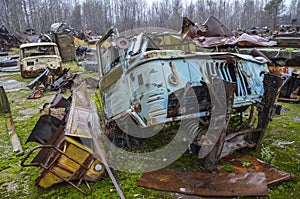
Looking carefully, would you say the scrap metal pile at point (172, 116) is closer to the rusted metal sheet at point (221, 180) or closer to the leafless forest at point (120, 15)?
the rusted metal sheet at point (221, 180)

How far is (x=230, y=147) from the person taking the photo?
3176mm

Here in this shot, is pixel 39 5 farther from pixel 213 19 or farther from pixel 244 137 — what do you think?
pixel 244 137

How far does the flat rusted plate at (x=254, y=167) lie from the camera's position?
2752 mm

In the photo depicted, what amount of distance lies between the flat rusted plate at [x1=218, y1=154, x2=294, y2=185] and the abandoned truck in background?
18 cm

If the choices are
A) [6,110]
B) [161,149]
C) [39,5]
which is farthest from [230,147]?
[39,5]

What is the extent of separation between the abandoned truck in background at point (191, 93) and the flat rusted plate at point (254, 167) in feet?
0.60

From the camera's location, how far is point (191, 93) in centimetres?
307

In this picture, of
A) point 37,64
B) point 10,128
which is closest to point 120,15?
point 37,64

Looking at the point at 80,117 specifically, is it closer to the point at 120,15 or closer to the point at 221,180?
the point at 221,180

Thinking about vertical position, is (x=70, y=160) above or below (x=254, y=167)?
above

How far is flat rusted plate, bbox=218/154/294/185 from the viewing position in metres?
2.75

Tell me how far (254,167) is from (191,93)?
1233 millimetres

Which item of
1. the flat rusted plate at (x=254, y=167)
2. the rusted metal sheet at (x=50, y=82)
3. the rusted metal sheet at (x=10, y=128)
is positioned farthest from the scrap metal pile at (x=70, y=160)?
the rusted metal sheet at (x=50, y=82)

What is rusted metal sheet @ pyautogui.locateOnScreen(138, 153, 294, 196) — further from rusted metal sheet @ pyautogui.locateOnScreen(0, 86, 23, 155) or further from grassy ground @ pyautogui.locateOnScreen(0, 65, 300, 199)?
rusted metal sheet @ pyautogui.locateOnScreen(0, 86, 23, 155)
